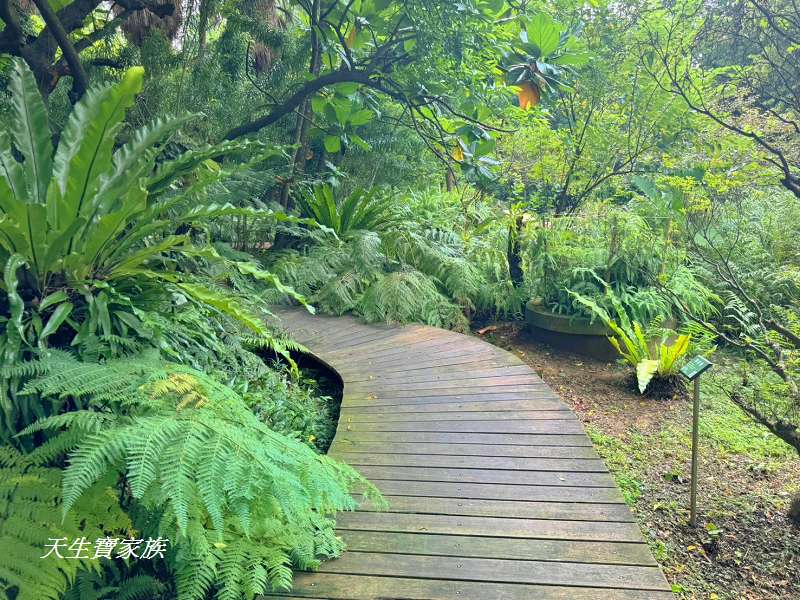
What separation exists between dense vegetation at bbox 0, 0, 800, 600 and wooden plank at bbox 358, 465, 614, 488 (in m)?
0.41

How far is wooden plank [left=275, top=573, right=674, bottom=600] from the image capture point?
167 centimetres

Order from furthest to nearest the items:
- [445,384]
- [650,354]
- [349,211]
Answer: [349,211] < [650,354] < [445,384]

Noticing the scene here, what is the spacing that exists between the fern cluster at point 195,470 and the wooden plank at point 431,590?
0.08m

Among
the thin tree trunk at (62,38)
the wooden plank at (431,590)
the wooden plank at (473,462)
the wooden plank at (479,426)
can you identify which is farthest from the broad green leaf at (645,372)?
the thin tree trunk at (62,38)

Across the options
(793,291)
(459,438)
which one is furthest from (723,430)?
(793,291)

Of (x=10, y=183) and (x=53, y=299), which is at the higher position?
(x=10, y=183)

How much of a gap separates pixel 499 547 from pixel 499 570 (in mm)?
130

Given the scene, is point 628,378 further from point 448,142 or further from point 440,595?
point 440,595

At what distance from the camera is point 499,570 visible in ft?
5.92

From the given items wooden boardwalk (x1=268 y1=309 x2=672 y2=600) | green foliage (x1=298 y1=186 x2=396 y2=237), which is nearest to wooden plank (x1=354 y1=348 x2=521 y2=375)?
wooden boardwalk (x1=268 y1=309 x2=672 y2=600)

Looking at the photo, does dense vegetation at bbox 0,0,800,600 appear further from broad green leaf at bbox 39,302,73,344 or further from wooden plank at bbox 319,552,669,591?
wooden plank at bbox 319,552,669,591

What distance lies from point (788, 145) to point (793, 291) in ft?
8.79

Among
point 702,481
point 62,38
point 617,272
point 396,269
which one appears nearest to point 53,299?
point 62,38

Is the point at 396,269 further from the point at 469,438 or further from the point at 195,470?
the point at 195,470
